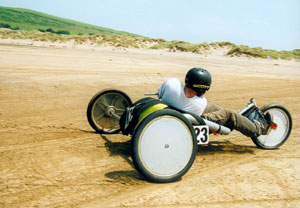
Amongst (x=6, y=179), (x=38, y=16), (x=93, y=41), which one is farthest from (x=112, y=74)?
(x=38, y=16)

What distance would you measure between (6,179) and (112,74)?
10.1m

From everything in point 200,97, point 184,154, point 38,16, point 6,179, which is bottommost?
point 6,179

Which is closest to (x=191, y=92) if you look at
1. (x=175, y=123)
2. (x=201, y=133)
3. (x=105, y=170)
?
(x=201, y=133)

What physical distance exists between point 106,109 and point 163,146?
81.4 inches

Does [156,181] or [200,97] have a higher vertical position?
[200,97]

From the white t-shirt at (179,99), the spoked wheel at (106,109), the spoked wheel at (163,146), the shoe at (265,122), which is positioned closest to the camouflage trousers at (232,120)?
the shoe at (265,122)

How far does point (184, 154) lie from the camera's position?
3432 mm

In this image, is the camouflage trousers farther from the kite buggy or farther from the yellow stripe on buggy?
the yellow stripe on buggy

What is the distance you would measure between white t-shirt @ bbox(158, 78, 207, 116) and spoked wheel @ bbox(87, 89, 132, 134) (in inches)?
56.2

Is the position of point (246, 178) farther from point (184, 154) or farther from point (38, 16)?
point (38, 16)

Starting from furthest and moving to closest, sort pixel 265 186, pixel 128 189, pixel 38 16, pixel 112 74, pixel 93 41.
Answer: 1. pixel 38 16
2. pixel 93 41
3. pixel 112 74
4. pixel 265 186
5. pixel 128 189

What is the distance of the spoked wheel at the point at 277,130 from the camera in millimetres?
4926

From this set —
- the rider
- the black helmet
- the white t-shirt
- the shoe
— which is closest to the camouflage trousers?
the rider

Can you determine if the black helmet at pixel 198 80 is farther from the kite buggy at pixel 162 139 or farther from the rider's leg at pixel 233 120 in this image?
the rider's leg at pixel 233 120
